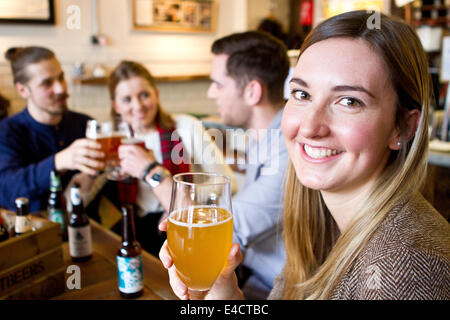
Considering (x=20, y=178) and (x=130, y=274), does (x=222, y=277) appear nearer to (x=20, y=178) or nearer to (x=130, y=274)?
(x=130, y=274)

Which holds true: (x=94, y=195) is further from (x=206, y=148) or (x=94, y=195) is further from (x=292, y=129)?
(x=292, y=129)

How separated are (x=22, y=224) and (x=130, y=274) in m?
0.31

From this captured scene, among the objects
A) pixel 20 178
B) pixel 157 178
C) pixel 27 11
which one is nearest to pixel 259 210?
pixel 157 178

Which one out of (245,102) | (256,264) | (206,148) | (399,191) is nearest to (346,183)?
(399,191)

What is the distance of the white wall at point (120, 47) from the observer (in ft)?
10.6

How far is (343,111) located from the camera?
708 millimetres

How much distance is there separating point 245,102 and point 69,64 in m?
2.40

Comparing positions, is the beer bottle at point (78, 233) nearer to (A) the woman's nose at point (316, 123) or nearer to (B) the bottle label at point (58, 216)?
(B) the bottle label at point (58, 216)

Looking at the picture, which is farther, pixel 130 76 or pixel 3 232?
pixel 130 76

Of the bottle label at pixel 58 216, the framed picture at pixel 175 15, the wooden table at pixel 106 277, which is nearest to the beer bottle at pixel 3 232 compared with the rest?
the wooden table at pixel 106 277

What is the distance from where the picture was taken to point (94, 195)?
1.72 metres

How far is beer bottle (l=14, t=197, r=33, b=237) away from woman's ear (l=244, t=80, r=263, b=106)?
39.2 inches

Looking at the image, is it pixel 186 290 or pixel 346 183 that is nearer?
pixel 186 290

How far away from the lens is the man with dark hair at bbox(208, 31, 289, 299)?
1278 millimetres
